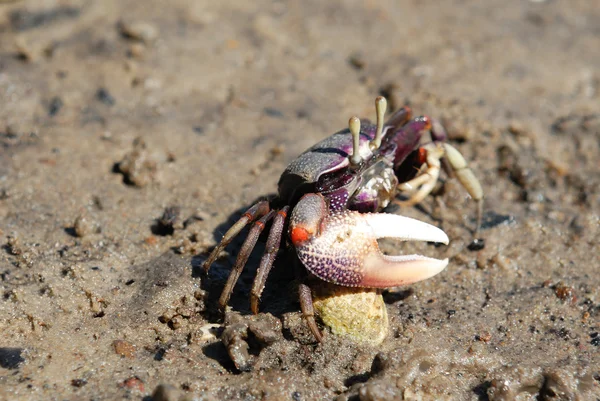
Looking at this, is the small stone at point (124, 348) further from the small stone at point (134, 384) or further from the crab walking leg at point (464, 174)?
the crab walking leg at point (464, 174)

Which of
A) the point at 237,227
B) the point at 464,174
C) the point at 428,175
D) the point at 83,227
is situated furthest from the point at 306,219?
the point at 83,227


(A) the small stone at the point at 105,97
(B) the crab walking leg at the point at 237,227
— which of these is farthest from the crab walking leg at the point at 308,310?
(A) the small stone at the point at 105,97

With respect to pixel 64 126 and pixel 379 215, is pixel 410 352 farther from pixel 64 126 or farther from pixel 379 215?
pixel 64 126

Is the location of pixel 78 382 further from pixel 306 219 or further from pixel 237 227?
pixel 306 219

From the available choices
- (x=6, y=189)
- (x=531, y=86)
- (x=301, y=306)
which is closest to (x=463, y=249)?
(x=301, y=306)

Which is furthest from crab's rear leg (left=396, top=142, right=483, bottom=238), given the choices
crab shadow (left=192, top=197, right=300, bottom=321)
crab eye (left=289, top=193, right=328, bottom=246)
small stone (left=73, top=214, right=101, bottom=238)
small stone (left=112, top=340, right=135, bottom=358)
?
small stone (left=73, top=214, right=101, bottom=238)
